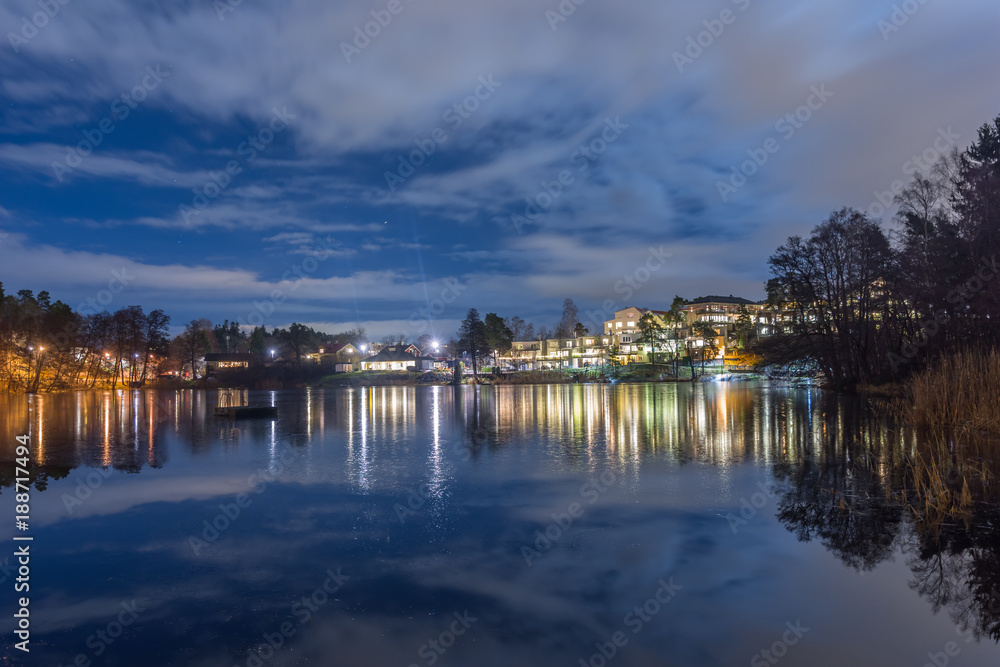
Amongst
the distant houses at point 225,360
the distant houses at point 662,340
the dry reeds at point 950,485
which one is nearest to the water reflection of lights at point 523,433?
the dry reeds at point 950,485

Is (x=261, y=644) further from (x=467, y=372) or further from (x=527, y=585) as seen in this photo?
(x=467, y=372)

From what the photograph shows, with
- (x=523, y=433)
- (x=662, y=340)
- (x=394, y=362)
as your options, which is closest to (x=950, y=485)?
(x=523, y=433)

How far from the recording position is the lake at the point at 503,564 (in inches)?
223

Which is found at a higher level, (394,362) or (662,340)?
(662,340)

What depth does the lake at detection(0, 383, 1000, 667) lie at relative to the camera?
5.68 meters

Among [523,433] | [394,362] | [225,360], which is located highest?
[225,360]

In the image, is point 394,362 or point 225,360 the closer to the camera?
point 394,362

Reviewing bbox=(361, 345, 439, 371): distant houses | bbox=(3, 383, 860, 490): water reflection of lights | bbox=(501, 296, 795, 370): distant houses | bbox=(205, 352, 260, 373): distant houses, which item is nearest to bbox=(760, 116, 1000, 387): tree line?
bbox=(3, 383, 860, 490): water reflection of lights

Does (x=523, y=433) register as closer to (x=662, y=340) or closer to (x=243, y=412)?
(x=243, y=412)

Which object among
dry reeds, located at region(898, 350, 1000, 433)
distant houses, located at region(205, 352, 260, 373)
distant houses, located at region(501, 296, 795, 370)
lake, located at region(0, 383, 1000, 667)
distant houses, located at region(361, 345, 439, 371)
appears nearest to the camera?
lake, located at region(0, 383, 1000, 667)

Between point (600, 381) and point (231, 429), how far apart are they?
7177 centimetres

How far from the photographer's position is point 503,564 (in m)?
7.84

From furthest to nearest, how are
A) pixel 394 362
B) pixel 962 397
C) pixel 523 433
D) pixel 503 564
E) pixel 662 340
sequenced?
pixel 394 362
pixel 662 340
pixel 523 433
pixel 962 397
pixel 503 564

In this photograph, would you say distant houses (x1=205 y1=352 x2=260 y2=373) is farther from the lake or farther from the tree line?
the lake
